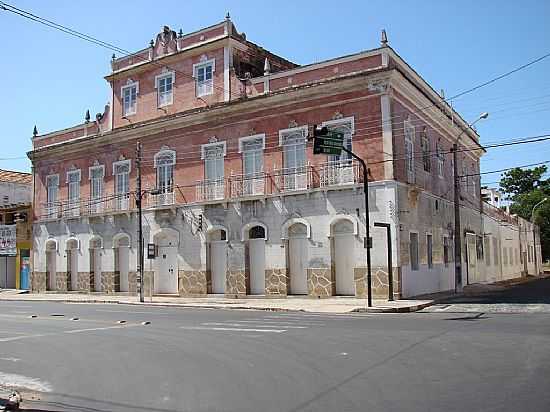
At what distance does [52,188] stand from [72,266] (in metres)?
5.83

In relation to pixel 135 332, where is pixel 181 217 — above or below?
above

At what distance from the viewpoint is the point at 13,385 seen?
351 inches

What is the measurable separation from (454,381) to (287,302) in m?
17.8

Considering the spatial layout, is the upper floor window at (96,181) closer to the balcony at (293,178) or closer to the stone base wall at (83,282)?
the stone base wall at (83,282)

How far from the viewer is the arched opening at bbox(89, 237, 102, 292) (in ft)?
121

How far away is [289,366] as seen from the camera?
31.4 feet

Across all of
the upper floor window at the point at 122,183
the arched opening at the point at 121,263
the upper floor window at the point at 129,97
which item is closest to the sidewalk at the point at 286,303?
the arched opening at the point at 121,263

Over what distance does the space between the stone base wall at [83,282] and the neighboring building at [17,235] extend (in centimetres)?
760

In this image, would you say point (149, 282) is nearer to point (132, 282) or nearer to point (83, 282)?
point (132, 282)

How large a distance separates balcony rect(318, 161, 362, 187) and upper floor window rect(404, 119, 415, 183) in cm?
286

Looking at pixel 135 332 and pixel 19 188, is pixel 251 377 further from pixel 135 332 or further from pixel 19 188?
pixel 19 188

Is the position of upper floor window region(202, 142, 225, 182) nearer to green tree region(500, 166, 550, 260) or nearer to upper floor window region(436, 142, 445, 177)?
upper floor window region(436, 142, 445, 177)

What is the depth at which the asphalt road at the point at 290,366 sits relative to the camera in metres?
7.21

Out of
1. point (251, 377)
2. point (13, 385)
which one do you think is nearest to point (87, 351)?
point (13, 385)
